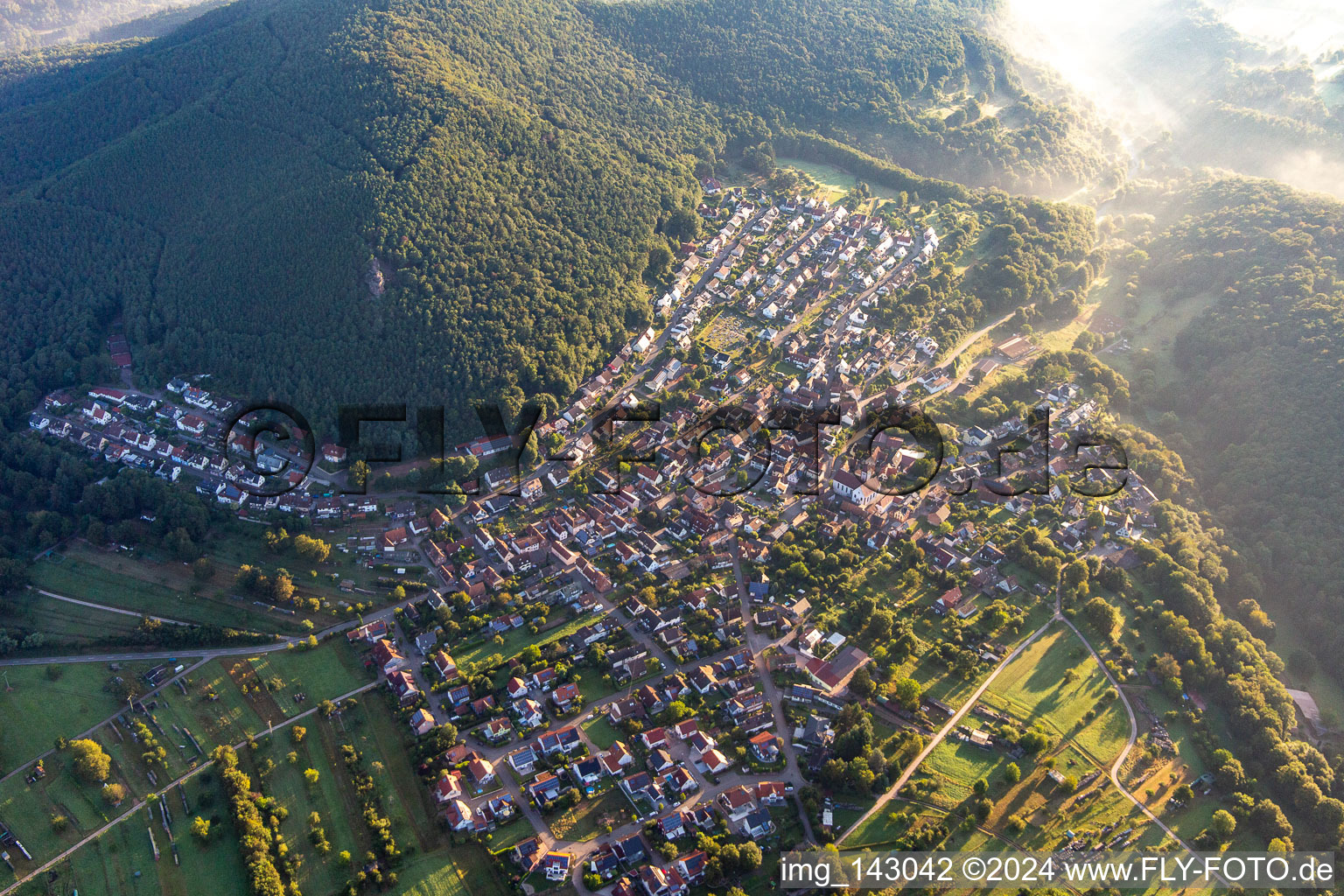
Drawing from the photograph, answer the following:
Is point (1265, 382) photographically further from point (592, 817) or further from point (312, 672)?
point (312, 672)

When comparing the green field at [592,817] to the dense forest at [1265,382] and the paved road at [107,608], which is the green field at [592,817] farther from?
the dense forest at [1265,382]

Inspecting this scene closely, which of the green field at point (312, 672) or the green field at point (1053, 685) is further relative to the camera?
the green field at point (312, 672)

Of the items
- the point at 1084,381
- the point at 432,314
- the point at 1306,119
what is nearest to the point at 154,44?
the point at 432,314

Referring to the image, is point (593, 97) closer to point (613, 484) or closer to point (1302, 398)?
point (613, 484)

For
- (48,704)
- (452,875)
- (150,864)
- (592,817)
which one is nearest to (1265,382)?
(592,817)

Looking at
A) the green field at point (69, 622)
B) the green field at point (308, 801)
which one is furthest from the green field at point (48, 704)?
the green field at point (308, 801)
